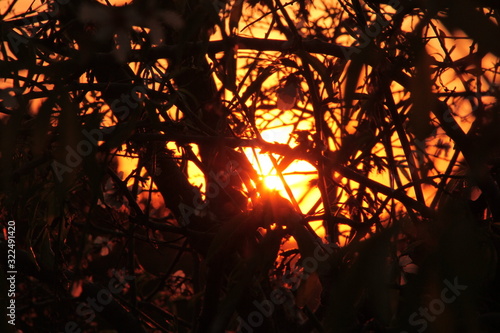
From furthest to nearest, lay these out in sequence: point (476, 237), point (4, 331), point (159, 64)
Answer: point (159, 64), point (4, 331), point (476, 237)

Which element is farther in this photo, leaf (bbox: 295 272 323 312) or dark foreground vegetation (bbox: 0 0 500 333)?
leaf (bbox: 295 272 323 312)

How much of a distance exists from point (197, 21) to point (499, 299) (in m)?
0.61

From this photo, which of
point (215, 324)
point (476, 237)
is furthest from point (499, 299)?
point (215, 324)

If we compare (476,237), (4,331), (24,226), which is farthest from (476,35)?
(24,226)

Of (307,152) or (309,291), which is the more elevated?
(307,152)

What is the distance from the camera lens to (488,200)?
2.72ft

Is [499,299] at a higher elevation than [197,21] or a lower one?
→ lower

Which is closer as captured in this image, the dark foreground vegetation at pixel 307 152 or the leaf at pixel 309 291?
the dark foreground vegetation at pixel 307 152

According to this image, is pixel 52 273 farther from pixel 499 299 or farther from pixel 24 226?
pixel 24 226

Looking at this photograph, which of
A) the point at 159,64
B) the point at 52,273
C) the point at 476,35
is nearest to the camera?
the point at 476,35

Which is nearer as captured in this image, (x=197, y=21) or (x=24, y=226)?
(x=197, y=21)

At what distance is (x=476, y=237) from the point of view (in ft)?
2.04

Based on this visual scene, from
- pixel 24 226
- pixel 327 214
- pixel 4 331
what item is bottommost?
pixel 4 331

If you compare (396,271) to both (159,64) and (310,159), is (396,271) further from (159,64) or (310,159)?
(159,64)
